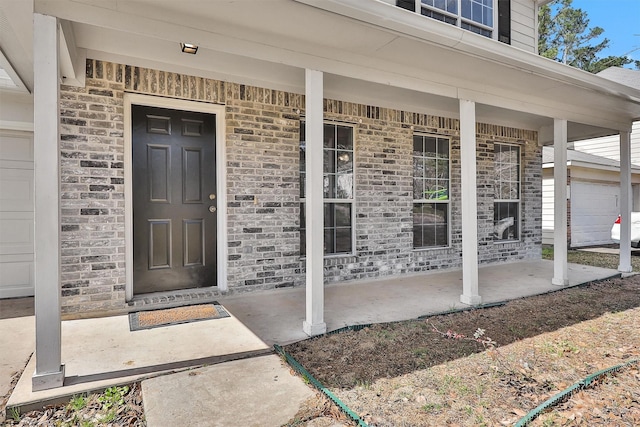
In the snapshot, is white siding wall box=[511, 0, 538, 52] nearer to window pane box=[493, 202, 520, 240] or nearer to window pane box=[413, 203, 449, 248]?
window pane box=[493, 202, 520, 240]

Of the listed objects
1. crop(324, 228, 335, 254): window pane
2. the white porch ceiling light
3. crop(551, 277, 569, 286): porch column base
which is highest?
the white porch ceiling light

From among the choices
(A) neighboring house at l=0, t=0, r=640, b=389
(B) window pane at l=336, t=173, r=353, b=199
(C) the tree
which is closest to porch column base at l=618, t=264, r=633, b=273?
(A) neighboring house at l=0, t=0, r=640, b=389

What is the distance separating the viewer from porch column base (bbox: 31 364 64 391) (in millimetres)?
2289

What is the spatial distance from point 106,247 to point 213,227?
112cm

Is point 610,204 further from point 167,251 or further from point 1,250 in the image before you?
point 1,250

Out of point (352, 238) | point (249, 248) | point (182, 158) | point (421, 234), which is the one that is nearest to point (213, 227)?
point (249, 248)

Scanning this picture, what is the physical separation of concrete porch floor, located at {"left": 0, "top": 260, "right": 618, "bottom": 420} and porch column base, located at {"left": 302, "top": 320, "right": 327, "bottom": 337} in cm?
6

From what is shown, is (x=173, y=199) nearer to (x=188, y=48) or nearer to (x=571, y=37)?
(x=188, y=48)

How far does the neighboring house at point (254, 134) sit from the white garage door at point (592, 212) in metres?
4.52

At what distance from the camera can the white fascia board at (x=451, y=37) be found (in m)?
2.74

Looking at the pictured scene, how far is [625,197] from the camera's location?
Result: 6109mm

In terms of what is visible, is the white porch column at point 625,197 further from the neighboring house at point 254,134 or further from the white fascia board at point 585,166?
the white fascia board at point 585,166

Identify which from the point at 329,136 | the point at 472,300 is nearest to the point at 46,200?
the point at 329,136

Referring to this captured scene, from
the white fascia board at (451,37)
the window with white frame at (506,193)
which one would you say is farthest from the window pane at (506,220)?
the white fascia board at (451,37)
